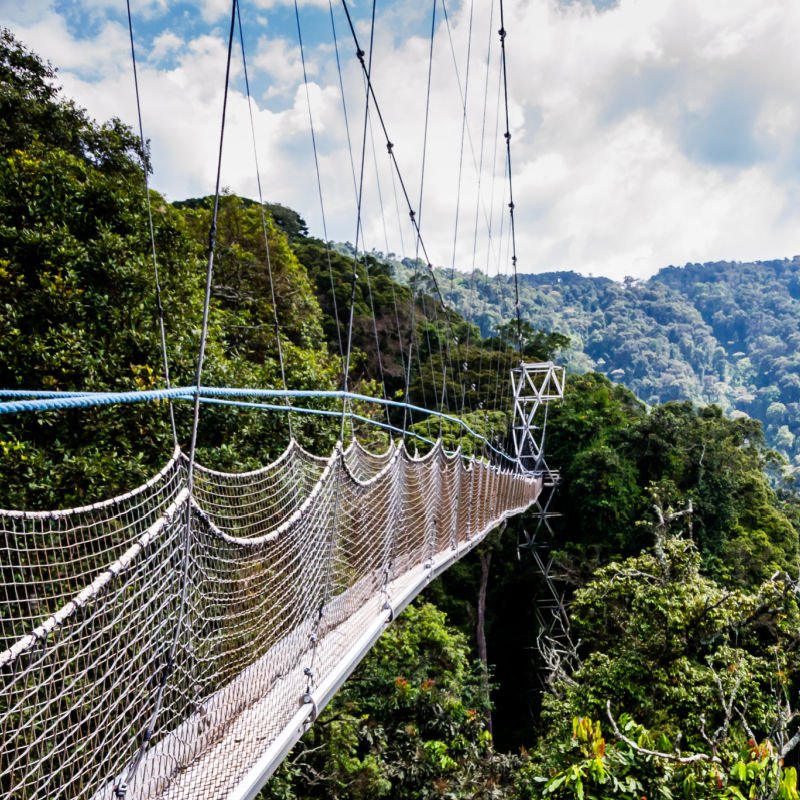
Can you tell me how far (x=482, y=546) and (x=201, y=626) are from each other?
7792 millimetres

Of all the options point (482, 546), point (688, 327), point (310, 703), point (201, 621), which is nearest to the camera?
point (310, 703)

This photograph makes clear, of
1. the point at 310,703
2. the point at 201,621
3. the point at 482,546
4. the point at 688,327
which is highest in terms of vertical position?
the point at 688,327

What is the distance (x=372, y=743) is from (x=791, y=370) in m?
50.4

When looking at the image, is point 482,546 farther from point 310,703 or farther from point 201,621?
point 310,703

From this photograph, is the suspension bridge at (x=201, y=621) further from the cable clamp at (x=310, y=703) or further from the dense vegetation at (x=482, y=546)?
the dense vegetation at (x=482, y=546)

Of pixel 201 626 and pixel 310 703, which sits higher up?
pixel 201 626

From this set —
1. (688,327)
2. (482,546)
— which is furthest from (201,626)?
(688,327)

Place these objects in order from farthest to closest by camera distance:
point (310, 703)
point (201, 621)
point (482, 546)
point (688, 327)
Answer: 1. point (688, 327)
2. point (482, 546)
3. point (201, 621)
4. point (310, 703)

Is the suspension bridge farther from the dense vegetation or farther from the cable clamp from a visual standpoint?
the dense vegetation

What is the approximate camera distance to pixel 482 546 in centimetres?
902

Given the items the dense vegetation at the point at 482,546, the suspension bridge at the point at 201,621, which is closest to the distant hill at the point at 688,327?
the dense vegetation at the point at 482,546

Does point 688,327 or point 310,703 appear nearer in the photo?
point 310,703

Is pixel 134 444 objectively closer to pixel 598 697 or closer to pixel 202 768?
pixel 202 768

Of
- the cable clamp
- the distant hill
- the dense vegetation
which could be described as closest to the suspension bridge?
the cable clamp
